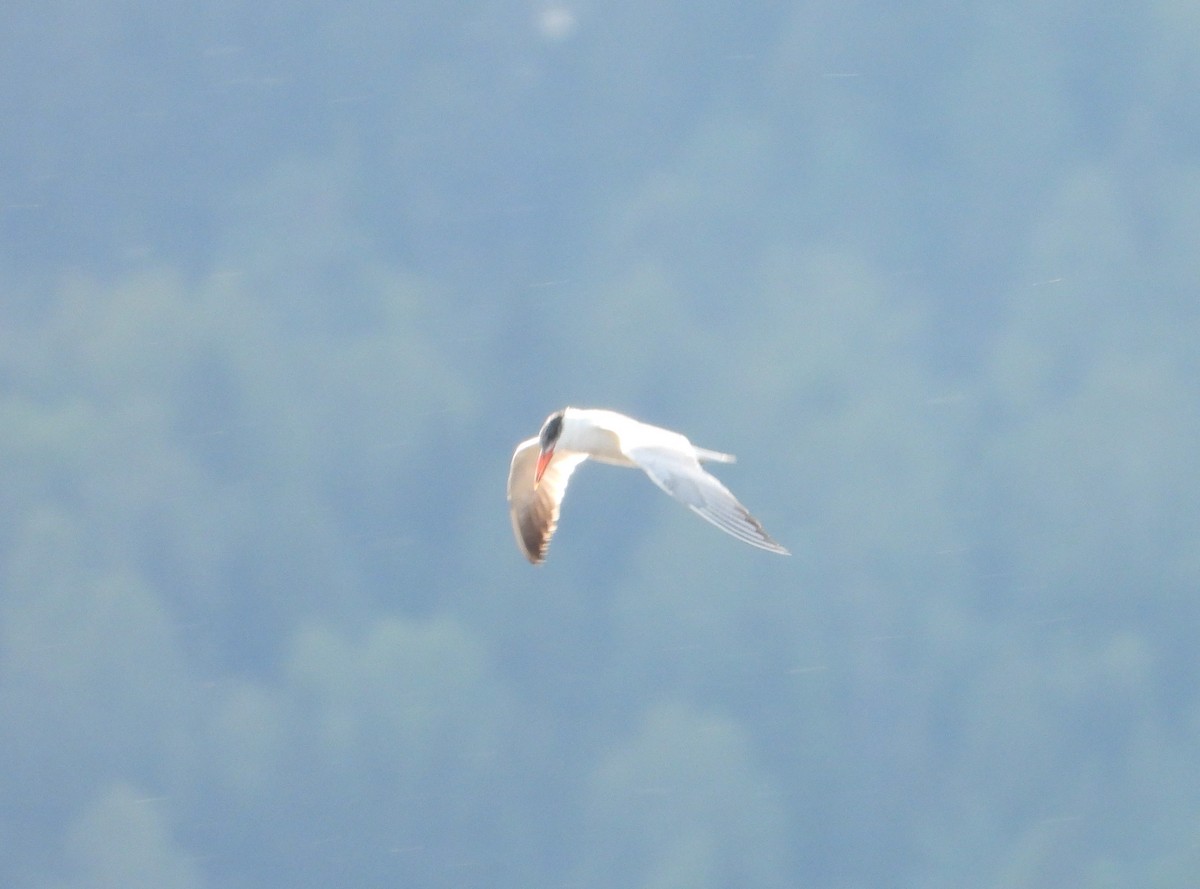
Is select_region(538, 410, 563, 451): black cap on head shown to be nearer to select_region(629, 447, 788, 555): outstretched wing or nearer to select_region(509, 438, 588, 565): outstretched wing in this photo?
select_region(509, 438, 588, 565): outstretched wing

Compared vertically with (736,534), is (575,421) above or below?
above

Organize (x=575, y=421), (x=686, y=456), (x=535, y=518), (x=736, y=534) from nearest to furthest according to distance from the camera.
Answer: (x=736, y=534)
(x=686, y=456)
(x=575, y=421)
(x=535, y=518)

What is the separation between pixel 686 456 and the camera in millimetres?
4039

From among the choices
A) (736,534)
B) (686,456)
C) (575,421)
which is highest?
(575,421)

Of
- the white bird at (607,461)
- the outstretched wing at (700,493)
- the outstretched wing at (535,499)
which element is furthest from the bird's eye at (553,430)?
the outstretched wing at (700,493)

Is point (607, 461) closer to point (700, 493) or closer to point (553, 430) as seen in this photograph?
point (553, 430)

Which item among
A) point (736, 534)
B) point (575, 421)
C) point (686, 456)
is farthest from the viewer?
point (575, 421)

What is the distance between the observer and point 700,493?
3840 millimetres

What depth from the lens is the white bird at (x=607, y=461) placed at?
3.80 m

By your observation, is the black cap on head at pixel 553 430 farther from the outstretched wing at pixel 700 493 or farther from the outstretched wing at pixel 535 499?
the outstretched wing at pixel 700 493

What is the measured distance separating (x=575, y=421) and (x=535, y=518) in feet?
2.05

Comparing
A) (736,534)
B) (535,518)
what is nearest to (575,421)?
(535,518)

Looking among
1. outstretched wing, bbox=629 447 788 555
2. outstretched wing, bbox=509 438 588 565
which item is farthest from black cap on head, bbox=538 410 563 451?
outstretched wing, bbox=629 447 788 555

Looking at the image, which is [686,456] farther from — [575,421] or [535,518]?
[535,518]
